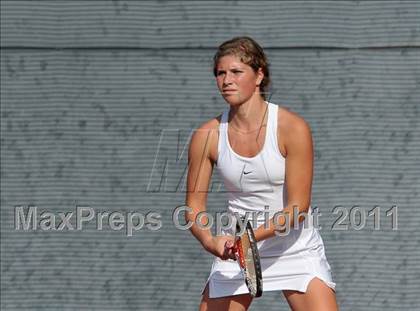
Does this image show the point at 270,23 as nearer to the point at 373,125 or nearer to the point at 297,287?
the point at 373,125

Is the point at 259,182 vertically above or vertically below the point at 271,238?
above

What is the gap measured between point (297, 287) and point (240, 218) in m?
0.35

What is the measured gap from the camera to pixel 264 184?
3848 millimetres

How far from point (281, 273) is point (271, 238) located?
5.5 inches

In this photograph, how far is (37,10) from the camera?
5410 mm

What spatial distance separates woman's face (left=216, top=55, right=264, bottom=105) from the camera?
382 centimetres

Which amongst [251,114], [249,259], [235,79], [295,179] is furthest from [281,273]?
[235,79]

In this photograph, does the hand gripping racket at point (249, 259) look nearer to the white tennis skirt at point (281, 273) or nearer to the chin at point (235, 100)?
the white tennis skirt at point (281, 273)

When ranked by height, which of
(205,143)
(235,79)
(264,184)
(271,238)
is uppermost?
(235,79)

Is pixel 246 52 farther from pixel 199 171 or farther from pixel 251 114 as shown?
pixel 199 171

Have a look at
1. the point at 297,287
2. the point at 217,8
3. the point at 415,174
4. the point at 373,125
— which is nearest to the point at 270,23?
the point at 217,8

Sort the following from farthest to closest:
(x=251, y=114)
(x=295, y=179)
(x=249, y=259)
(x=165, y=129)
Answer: (x=165, y=129) < (x=251, y=114) < (x=295, y=179) < (x=249, y=259)

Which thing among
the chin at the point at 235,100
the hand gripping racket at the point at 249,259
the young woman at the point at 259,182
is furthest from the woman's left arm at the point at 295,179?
the chin at the point at 235,100

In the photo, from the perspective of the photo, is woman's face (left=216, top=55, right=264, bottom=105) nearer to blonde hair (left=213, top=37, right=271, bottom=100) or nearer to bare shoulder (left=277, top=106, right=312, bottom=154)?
blonde hair (left=213, top=37, right=271, bottom=100)
